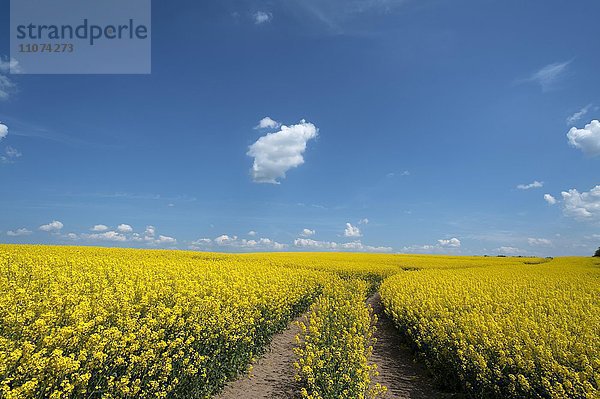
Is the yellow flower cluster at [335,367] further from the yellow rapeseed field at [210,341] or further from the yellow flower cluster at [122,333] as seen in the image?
the yellow flower cluster at [122,333]

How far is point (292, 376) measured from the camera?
338 inches

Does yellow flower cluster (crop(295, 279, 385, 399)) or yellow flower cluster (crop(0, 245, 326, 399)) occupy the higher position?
yellow flower cluster (crop(0, 245, 326, 399))

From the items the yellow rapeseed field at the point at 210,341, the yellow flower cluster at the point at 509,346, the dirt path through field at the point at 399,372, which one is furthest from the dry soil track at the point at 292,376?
the yellow flower cluster at the point at 509,346

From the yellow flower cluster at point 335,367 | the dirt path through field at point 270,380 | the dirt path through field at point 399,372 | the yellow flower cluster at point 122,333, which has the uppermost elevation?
the yellow flower cluster at point 122,333

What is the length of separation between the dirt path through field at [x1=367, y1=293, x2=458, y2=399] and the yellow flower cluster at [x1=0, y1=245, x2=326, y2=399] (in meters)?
3.43

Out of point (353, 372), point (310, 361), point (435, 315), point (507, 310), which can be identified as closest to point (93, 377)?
point (310, 361)

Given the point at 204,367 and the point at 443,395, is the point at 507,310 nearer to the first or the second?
the point at 443,395

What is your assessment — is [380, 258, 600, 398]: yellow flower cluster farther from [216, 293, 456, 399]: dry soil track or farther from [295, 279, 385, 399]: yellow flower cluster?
[295, 279, 385, 399]: yellow flower cluster

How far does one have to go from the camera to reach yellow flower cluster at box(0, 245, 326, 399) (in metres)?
4.34

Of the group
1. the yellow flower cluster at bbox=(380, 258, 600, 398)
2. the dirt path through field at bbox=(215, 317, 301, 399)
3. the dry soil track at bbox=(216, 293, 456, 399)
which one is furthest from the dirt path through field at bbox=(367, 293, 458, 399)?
the dirt path through field at bbox=(215, 317, 301, 399)

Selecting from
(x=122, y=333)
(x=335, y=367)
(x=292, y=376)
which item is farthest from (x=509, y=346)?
(x=122, y=333)

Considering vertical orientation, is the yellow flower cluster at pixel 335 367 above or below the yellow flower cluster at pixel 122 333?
below

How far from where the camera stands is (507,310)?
11.2m

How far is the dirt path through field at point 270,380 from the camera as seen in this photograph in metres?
7.55
